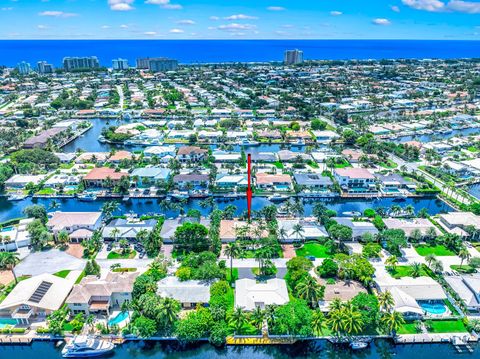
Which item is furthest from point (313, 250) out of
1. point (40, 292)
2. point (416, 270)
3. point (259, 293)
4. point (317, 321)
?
point (40, 292)

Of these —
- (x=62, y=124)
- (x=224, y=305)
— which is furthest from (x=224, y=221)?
(x=62, y=124)

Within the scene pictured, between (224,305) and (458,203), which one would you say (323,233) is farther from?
(458,203)

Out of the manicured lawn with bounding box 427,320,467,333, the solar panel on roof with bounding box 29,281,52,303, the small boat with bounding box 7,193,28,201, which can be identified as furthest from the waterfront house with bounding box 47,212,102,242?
the manicured lawn with bounding box 427,320,467,333

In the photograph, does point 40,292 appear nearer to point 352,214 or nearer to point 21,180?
point 21,180

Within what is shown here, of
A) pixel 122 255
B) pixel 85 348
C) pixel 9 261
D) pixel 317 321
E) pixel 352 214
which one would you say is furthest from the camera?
pixel 352 214

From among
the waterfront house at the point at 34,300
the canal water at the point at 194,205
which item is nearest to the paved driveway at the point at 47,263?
the waterfront house at the point at 34,300

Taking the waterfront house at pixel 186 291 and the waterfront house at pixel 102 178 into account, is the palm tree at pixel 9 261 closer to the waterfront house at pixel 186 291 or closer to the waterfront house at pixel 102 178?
the waterfront house at pixel 186 291

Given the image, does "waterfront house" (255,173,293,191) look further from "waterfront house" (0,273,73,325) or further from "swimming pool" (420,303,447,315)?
"waterfront house" (0,273,73,325)
